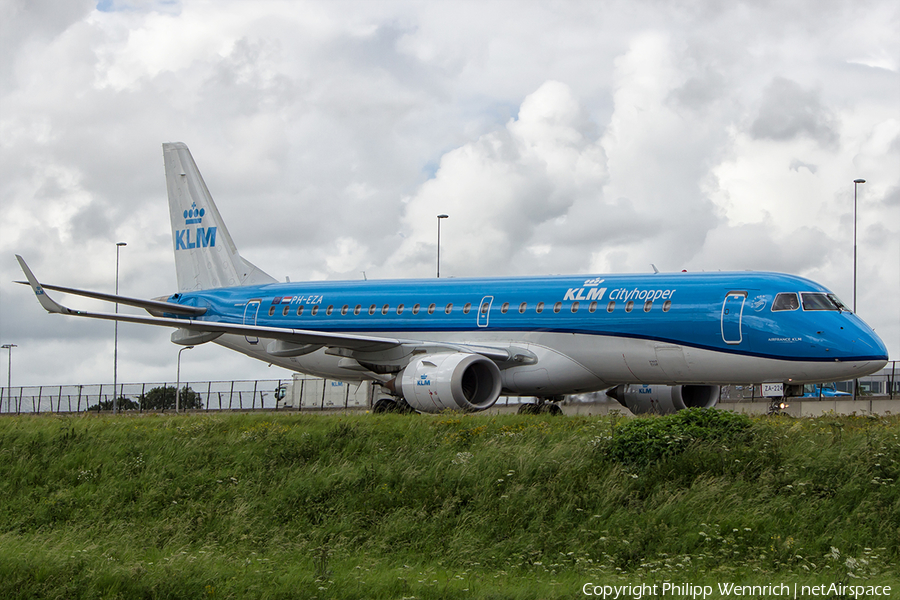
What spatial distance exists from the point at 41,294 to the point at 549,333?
12.1 m

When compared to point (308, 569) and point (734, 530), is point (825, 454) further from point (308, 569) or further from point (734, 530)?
point (308, 569)

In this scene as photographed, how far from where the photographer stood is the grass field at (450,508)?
12977 mm

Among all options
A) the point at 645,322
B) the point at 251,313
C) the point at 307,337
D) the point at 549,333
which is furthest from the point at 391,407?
the point at 645,322

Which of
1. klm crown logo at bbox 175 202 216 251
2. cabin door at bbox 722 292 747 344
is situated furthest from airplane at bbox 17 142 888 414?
klm crown logo at bbox 175 202 216 251

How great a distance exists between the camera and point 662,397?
2798 cm

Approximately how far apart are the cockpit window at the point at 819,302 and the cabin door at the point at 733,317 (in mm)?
1300

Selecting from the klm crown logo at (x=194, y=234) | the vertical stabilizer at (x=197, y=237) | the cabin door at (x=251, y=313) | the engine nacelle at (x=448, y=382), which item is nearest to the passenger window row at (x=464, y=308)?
the cabin door at (x=251, y=313)

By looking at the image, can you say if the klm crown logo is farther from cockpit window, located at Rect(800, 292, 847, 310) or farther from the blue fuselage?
cockpit window, located at Rect(800, 292, 847, 310)

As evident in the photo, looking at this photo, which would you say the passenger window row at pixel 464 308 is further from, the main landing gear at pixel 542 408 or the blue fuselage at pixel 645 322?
the main landing gear at pixel 542 408

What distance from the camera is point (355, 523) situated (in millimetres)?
15734

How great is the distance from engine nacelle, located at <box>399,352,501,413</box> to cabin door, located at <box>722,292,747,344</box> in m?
5.62

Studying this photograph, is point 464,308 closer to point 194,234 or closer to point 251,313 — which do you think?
point 251,313

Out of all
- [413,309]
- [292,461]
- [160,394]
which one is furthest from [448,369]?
[160,394]

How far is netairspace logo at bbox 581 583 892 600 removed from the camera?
11844 mm
